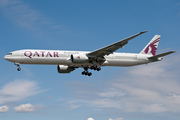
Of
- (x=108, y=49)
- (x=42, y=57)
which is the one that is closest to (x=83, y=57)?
(x=108, y=49)

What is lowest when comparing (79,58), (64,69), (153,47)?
(64,69)

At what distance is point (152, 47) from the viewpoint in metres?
46.4

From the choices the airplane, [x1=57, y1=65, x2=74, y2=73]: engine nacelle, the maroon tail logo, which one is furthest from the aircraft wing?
the maroon tail logo

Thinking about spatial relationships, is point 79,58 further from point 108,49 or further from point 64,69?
point 64,69

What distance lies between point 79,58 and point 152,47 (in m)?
15.4

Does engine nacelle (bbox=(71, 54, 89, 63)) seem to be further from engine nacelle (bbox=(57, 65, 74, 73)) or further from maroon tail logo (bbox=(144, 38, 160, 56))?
maroon tail logo (bbox=(144, 38, 160, 56))

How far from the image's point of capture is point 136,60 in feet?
140

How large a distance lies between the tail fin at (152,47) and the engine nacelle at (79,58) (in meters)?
11.8

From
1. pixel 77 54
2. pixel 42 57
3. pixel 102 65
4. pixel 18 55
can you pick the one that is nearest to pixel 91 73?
pixel 102 65

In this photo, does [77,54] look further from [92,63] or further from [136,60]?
[136,60]

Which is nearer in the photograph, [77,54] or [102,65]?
[77,54]

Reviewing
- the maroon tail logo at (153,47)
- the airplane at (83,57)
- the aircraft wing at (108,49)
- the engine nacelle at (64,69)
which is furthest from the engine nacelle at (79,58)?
the maroon tail logo at (153,47)

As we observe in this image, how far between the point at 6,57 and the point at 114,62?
16.7m

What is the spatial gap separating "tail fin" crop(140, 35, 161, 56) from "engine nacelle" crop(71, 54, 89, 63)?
11805 mm
